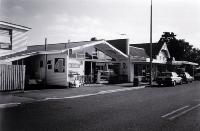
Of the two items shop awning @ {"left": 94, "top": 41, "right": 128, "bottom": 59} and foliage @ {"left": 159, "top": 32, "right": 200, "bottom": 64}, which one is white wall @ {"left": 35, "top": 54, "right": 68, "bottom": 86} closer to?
shop awning @ {"left": 94, "top": 41, "right": 128, "bottom": 59}

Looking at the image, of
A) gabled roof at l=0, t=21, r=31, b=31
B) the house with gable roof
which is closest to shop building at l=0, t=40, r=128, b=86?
gabled roof at l=0, t=21, r=31, b=31

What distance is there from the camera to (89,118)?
8945mm

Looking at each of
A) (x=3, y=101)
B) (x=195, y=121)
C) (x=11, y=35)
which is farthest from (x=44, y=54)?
(x=195, y=121)

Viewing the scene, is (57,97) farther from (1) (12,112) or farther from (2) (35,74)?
(2) (35,74)

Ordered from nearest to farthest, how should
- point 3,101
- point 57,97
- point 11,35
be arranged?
1. point 3,101
2. point 57,97
3. point 11,35

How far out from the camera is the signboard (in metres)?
20.5

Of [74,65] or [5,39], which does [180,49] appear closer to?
[74,65]

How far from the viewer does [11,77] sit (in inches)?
625

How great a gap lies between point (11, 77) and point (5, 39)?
19.6ft

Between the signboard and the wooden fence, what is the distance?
17.1ft

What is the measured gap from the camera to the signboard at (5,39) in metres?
20.5

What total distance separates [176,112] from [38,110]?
572 cm

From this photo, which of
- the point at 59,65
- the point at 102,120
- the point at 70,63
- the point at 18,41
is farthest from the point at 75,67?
the point at 102,120

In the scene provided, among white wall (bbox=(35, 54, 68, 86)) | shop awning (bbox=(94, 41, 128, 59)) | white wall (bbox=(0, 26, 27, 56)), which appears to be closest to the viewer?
white wall (bbox=(0, 26, 27, 56))
